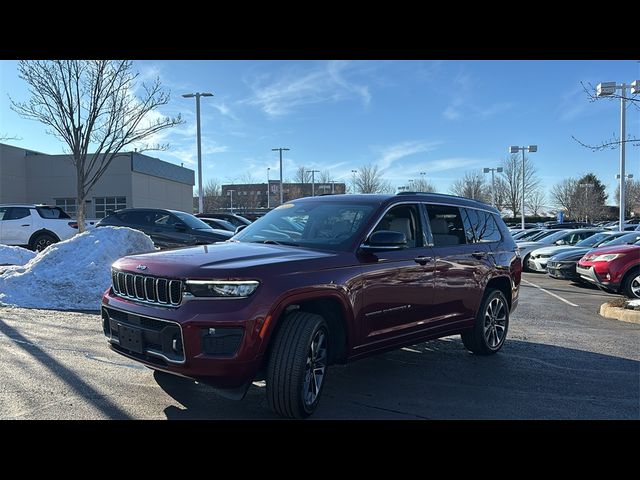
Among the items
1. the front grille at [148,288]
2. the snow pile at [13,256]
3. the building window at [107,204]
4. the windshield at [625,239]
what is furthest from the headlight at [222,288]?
the building window at [107,204]

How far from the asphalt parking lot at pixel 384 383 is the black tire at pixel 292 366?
321mm

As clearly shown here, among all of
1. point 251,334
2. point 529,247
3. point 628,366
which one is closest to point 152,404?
point 251,334

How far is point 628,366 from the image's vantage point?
19.4 feet

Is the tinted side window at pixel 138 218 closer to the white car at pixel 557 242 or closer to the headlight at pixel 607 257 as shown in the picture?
the headlight at pixel 607 257

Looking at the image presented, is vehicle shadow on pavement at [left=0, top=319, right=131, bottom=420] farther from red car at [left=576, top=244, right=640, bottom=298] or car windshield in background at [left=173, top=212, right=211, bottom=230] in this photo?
red car at [left=576, top=244, right=640, bottom=298]

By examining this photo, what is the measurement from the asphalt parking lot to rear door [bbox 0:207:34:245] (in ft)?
35.8

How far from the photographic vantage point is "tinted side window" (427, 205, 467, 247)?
5.58 metres

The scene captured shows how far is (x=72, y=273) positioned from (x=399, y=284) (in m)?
7.33

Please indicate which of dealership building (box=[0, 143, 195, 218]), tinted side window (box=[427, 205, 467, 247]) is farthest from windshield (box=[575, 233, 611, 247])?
dealership building (box=[0, 143, 195, 218])

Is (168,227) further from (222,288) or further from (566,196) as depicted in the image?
(566,196)

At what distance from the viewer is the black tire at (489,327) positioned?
6.07 m

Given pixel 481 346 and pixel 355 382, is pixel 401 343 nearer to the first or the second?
pixel 355 382
